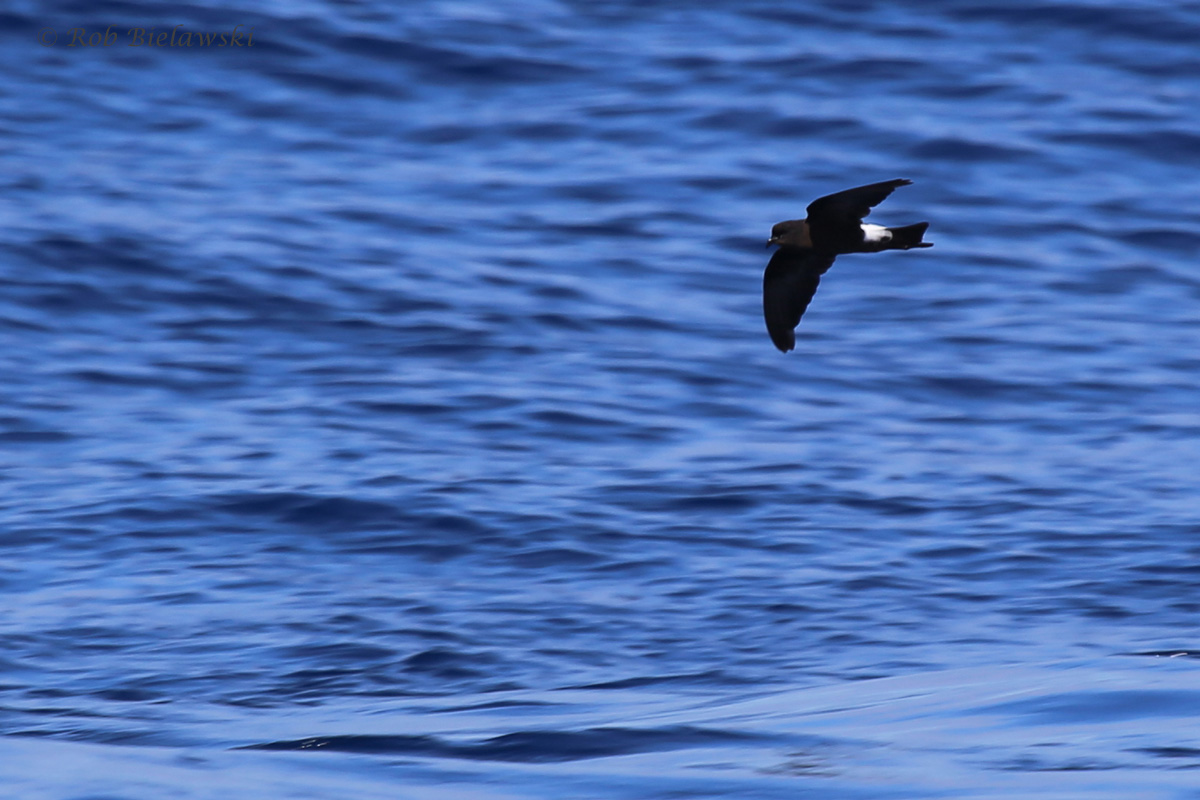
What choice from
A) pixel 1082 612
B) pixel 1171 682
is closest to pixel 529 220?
pixel 1082 612

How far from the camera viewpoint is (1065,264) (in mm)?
11531

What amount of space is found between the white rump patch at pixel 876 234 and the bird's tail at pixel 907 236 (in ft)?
0.07

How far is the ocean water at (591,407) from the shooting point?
643 centimetres

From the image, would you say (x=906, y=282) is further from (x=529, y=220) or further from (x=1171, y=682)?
(x=1171, y=682)

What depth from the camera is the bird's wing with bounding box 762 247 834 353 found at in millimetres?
6379

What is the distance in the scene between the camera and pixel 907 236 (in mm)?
5809

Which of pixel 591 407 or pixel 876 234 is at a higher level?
pixel 876 234

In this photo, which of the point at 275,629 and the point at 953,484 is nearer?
the point at 275,629

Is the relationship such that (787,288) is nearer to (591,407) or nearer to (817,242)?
(817,242)

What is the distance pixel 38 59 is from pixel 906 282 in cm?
742

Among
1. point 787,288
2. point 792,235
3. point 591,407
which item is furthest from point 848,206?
point 591,407

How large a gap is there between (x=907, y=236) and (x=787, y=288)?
2.25 feet
